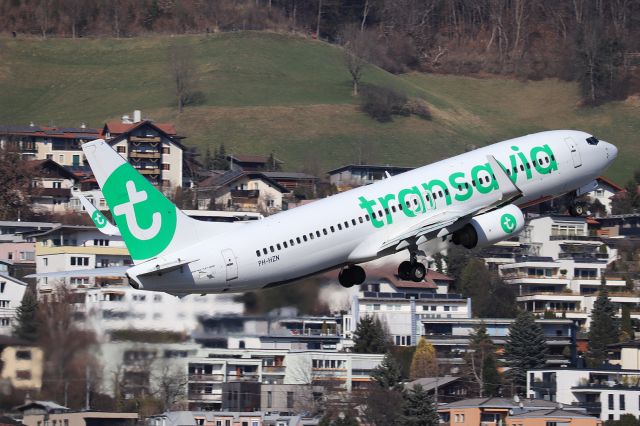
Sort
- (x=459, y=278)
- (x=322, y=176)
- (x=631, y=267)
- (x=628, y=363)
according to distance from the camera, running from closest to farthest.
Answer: (x=628, y=363), (x=459, y=278), (x=631, y=267), (x=322, y=176)

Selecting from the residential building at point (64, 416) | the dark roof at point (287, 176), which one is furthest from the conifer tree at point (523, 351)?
the dark roof at point (287, 176)

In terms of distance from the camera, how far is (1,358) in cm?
5556

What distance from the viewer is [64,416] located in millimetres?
65500

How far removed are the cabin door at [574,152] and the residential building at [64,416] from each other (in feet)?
75.3

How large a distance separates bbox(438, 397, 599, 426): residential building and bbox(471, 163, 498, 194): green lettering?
100 ft

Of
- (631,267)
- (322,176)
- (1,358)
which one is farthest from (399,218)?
(322,176)

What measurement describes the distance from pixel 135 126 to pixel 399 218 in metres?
138

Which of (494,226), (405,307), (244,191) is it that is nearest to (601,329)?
(405,307)

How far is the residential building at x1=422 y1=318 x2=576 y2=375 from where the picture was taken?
403 ft

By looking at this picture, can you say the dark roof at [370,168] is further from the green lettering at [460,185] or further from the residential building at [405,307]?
the green lettering at [460,185]

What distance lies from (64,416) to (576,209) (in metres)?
25.0

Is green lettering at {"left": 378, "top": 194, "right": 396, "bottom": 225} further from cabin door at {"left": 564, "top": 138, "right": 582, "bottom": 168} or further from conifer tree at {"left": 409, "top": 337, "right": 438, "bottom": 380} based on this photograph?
conifer tree at {"left": 409, "top": 337, "right": 438, "bottom": 380}

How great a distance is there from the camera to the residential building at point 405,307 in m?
120

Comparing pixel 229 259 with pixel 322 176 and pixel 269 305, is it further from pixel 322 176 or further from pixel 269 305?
pixel 322 176
